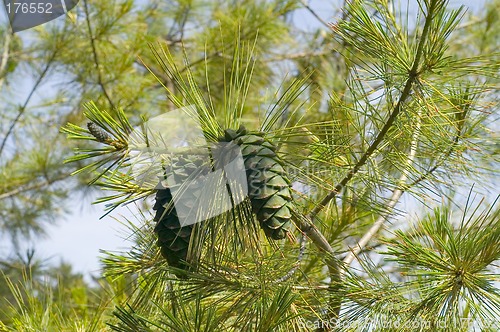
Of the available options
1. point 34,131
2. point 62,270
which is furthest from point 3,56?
point 62,270

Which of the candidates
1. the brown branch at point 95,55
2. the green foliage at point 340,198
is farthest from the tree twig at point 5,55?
the green foliage at point 340,198

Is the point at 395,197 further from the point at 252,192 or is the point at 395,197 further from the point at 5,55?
the point at 5,55

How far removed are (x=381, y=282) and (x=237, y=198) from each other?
0.98 ft

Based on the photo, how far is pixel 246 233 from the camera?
0.98 meters

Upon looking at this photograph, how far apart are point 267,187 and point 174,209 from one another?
12cm

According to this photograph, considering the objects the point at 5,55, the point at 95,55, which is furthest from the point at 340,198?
the point at 5,55

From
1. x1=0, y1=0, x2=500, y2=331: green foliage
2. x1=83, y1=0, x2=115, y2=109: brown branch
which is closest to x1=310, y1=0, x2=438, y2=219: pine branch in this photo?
Result: x1=0, y1=0, x2=500, y2=331: green foliage

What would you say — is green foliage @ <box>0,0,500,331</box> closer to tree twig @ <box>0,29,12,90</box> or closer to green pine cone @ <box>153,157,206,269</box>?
green pine cone @ <box>153,157,206,269</box>

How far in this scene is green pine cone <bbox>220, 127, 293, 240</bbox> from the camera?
908mm

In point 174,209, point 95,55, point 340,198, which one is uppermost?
point 95,55

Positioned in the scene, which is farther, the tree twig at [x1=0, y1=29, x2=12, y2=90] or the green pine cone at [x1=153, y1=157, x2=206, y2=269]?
the tree twig at [x1=0, y1=29, x2=12, y2=90]

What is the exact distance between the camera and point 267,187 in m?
0.91

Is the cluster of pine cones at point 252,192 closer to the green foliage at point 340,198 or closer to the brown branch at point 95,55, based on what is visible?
the green foliage at point 340,198

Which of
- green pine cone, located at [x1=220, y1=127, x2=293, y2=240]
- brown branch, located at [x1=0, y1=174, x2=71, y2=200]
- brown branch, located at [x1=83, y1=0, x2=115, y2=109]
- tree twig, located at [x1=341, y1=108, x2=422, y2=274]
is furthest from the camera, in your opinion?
brown branch, located at [x1=0, y1=174, x2=71, y2=200]
